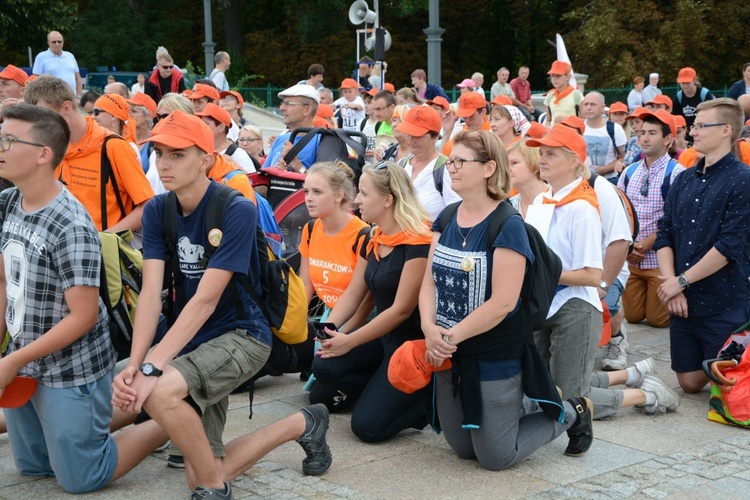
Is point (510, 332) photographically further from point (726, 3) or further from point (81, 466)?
point (726, 3)

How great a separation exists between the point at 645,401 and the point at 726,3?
30.8 metres

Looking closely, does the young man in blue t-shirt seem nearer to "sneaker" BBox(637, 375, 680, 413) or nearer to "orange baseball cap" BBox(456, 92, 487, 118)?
"sneaker" BBox(637, 375, 680, 413)

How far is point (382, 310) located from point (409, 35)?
3821 centimetres

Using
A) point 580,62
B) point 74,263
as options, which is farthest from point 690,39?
point 74,263

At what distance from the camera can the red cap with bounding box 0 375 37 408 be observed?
458 cm

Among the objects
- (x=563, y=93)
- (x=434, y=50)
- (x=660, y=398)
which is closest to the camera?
(x=660, y=398)

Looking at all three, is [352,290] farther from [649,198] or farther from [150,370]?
[649,198]

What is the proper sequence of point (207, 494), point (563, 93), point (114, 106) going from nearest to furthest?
point (207, 494) < point (114, 106) < point (563, 93)

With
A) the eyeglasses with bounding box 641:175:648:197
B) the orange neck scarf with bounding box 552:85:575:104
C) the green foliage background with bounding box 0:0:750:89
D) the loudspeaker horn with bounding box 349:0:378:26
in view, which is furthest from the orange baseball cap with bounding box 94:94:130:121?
the green foliage background with bounding box 0:0:750:89

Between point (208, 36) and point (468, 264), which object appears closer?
point (468, 264)

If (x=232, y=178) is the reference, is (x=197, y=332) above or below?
below

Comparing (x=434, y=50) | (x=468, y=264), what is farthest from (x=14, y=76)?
(x=434, y=50)

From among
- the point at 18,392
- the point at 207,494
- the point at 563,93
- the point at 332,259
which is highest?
the point at 563,93

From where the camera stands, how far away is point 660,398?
6.10m
